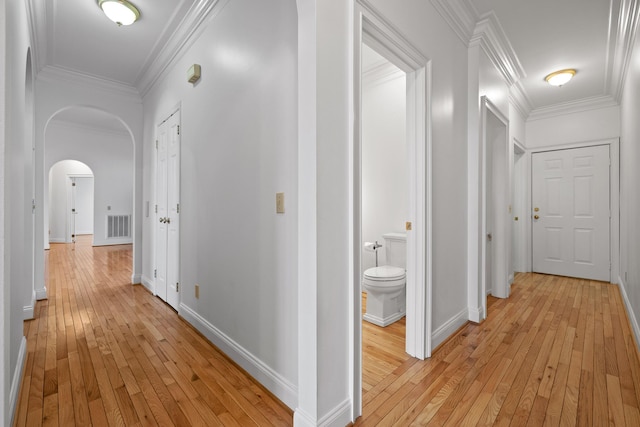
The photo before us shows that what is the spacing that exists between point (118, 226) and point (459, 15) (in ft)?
29.6

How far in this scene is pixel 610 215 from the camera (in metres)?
4.25

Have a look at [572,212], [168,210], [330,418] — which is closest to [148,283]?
[168,210]

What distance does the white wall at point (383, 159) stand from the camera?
3.45 meters

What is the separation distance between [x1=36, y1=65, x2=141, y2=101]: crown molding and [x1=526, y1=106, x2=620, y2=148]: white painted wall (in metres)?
6.33

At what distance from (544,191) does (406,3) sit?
4.44 metres

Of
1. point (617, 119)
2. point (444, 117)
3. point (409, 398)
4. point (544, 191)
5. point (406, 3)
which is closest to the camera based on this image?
point (409, 398)

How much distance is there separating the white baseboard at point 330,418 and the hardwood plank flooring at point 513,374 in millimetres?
95

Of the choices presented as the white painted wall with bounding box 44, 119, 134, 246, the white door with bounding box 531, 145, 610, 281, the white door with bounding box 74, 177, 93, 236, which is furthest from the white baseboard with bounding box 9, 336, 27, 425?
the white door with bounding box 74, 177, 93, 236

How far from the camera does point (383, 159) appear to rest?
366cm

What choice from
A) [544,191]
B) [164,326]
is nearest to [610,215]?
[544,191]

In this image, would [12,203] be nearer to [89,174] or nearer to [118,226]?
[118,226]

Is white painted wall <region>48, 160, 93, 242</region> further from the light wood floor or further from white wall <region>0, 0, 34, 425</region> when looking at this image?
white wall <region>0, 0, 34, 425</region>

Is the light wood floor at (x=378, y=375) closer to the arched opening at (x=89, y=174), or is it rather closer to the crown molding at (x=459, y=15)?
the crown molding at (x=459, y=15)

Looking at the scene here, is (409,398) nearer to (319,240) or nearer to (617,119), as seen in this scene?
(319,240)
